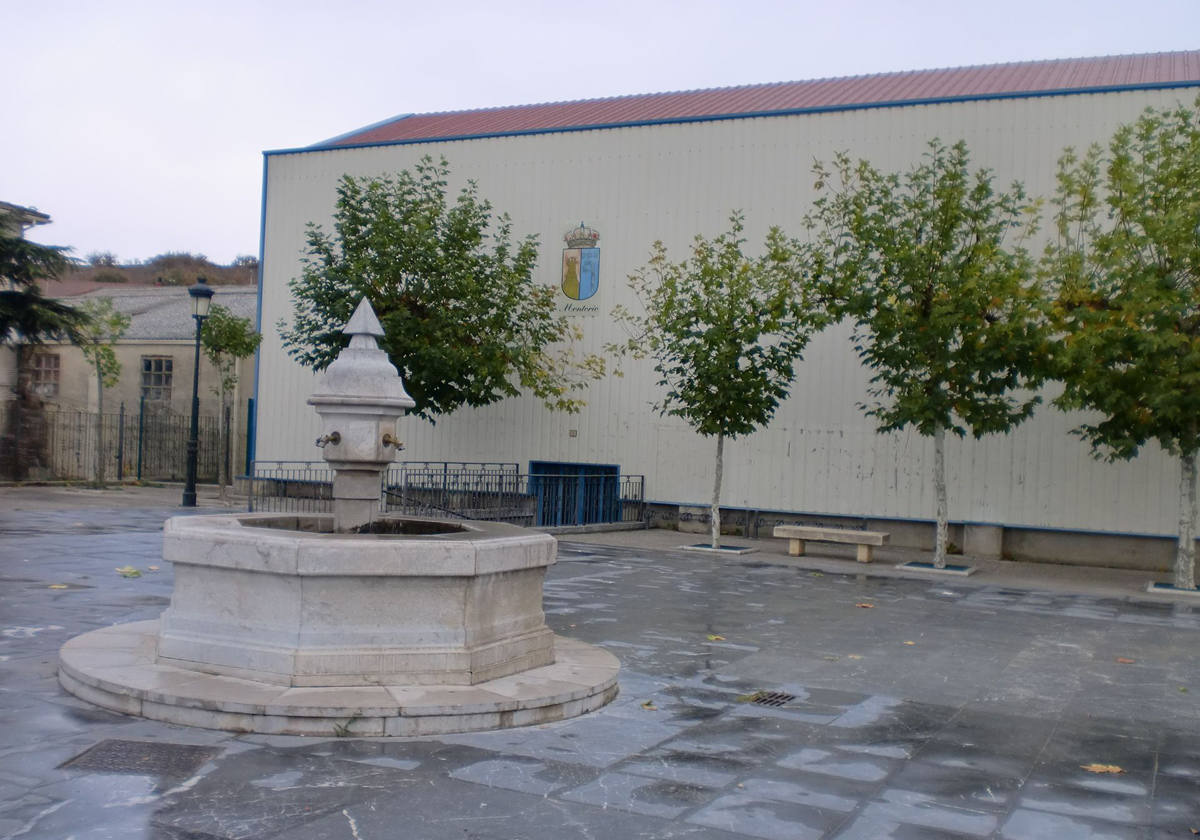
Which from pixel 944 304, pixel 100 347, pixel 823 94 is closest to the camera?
pixel 944 304

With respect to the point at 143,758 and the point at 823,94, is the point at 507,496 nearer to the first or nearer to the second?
the point at 823,94

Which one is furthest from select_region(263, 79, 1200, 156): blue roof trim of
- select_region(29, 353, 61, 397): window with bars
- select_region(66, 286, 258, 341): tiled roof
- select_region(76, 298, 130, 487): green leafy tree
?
select_region(29, 353, 61, 397): window with bars

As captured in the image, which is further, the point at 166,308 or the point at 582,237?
the point at 166,308

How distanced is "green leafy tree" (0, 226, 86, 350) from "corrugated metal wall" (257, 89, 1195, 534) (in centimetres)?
533

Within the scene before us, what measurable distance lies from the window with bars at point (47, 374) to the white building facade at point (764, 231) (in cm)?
905

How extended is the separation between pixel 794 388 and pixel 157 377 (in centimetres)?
2072

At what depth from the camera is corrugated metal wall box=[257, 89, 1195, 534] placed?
805 inches

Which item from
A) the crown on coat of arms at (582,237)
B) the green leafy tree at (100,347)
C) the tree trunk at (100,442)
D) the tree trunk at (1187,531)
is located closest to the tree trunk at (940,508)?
the tree trunk at (1187,531)

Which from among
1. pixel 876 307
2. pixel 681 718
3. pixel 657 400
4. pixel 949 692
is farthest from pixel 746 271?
→ pixel 681 718

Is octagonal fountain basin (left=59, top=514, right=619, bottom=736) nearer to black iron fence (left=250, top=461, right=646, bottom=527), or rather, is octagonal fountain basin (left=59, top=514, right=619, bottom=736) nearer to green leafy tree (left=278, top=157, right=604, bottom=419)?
black iron fence (left=250, top=461, right=646, bottom=527)

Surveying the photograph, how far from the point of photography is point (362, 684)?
24.2ft

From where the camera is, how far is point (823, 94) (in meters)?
25.6

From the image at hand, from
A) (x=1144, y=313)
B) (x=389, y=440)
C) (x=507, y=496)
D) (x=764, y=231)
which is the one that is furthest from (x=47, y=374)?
(x=1144, y=313)

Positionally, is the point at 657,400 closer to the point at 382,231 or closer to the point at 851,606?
the point at 382,231
